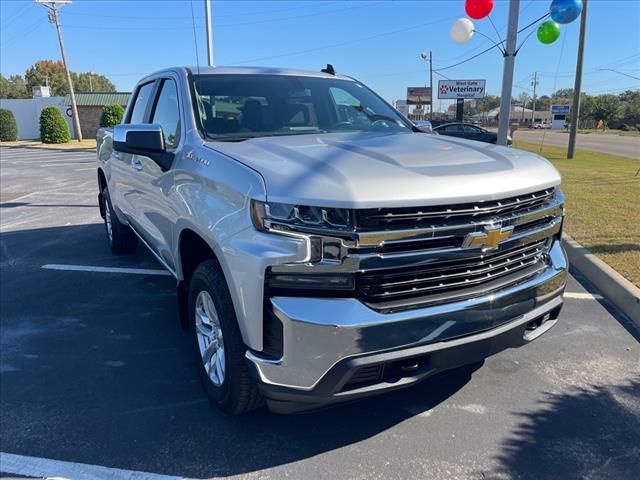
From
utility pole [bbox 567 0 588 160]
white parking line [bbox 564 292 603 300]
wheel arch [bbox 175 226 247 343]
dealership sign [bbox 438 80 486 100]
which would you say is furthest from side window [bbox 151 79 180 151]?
dealership sign [bbox 438 80 486 100]

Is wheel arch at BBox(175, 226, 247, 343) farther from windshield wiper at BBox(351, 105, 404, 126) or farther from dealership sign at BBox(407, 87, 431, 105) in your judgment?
dealership sign at BBox(407, 87, 431, 105)

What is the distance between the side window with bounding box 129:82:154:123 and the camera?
4.66 metres

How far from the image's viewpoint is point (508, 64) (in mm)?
11469

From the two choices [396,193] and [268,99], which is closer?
[396,193]

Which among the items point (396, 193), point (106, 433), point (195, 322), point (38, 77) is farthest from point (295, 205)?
point (38, 77)

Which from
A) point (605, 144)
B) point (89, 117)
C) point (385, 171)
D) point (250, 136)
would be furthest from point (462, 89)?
point (385, 171)

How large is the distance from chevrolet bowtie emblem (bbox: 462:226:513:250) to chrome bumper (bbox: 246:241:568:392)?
249mm

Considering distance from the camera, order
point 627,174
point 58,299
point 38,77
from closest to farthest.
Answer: point 58,299
point 627,174
point 38,77

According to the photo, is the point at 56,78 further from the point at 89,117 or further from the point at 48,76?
the point at 89,117

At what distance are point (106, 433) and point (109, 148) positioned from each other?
12.3ft

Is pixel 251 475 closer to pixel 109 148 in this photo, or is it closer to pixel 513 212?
pixel 513 212

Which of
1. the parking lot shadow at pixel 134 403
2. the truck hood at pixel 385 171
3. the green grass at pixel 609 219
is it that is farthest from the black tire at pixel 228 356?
the green grass at pixel 609 219

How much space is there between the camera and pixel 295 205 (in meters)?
2.22

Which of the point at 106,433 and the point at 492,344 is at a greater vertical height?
the point at 492,344
